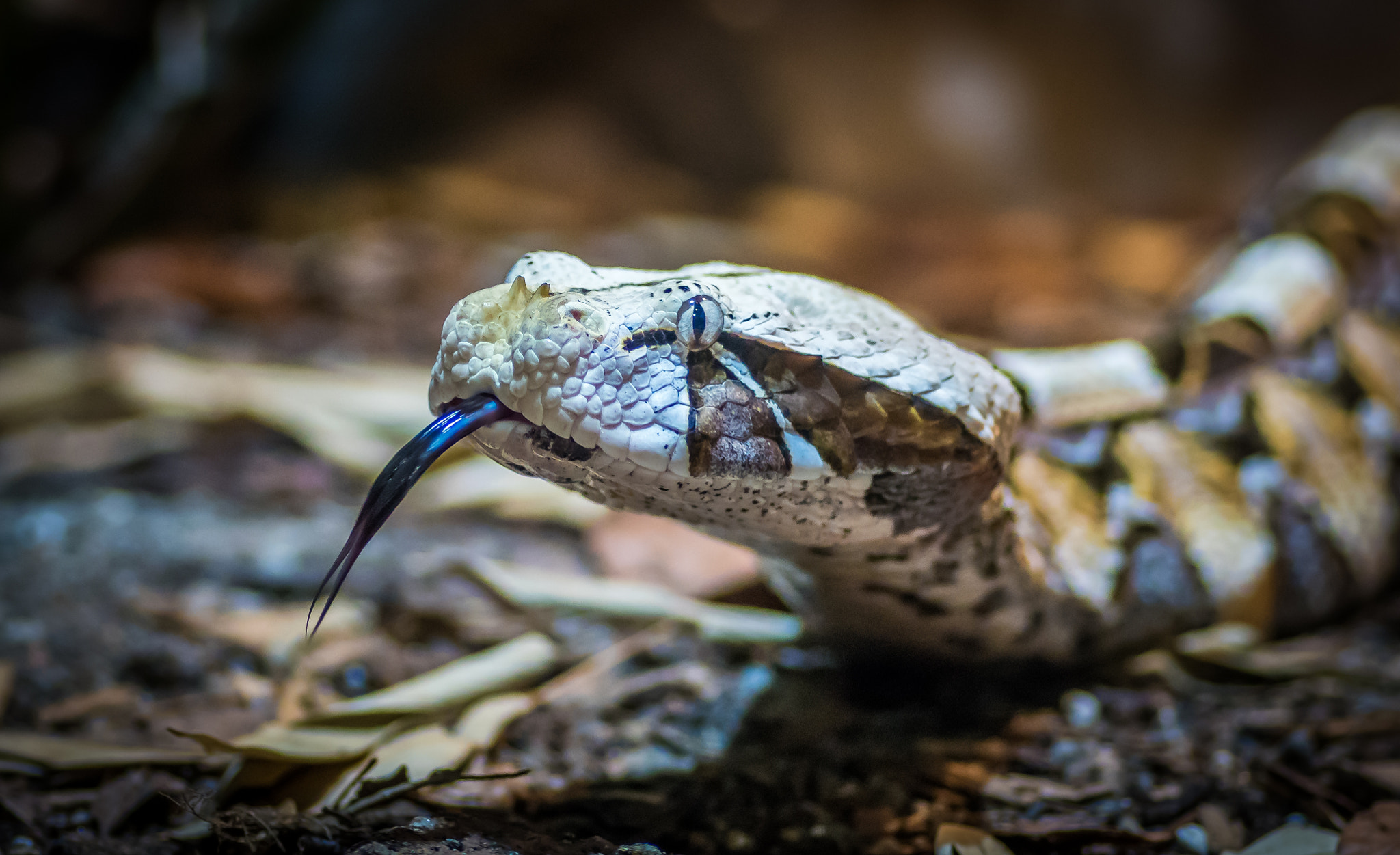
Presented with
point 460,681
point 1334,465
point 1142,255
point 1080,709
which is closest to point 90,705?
point 460,681

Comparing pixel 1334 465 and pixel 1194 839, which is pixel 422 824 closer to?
pixel 1194 839

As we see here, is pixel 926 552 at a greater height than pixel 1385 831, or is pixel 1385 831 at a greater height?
pixel 926 552

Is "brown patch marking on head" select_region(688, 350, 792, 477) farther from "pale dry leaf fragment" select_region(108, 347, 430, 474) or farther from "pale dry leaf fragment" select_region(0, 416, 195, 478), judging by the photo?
"pale dry leaf fragment" select_region(0, 416, 195, 478)

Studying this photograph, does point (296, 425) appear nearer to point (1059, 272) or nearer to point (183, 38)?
point (183, 38)

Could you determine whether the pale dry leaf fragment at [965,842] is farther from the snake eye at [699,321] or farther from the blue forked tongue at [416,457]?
the blue forked tongue at [416,457]

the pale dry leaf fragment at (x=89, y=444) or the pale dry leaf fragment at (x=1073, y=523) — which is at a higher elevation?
the pale dry leaf fragment at (x=1073, y=523)

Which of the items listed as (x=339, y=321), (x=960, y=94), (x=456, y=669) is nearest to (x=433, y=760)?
(x=456, y=669)

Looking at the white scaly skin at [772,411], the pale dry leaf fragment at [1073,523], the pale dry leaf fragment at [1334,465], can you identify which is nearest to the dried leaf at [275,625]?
the white scaly skin at [772,411]
